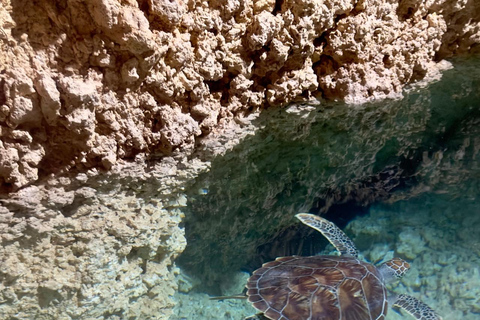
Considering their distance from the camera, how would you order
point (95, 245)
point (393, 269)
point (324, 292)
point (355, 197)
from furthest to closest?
point (355, 197) < point (393, 269) < point (324, 292) < point (95, 245)

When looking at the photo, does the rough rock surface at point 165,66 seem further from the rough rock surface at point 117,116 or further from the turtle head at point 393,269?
the turtle head at point 393,269

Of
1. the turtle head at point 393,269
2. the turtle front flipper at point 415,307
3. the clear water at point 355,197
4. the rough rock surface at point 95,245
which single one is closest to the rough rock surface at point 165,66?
the rough rock surface at point 95,245

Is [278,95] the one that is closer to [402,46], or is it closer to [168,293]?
[402,46]

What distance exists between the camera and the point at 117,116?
6.06 feet

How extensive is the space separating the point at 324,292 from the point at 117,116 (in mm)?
1440

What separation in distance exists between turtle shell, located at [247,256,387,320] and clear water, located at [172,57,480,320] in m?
0.30

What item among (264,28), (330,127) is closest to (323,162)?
(330,127)

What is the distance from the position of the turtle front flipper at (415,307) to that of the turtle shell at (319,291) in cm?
23

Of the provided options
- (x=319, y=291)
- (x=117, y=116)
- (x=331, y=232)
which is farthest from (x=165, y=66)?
(x=331, y=232)

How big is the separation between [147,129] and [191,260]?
871 millimetres

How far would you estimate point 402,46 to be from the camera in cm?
297

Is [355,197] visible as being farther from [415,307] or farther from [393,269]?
[415,307]

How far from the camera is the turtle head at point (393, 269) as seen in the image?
2275mm

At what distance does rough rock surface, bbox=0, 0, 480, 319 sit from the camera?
60.4 inches
